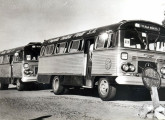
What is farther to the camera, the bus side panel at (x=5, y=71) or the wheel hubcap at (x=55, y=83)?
the bus side panel at (x=5, y=71)

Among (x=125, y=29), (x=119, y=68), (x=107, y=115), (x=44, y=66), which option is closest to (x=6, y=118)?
(x=107, y=115)

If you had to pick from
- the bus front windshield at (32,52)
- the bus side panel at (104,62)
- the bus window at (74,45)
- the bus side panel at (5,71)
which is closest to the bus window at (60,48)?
the bus window at (74,45)

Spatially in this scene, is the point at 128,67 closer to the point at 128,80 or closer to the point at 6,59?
the point at 128,80

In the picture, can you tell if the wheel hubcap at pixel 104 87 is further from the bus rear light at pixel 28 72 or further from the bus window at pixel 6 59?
the bus window at pixel 6 59

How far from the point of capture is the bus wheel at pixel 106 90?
10164 millimetres

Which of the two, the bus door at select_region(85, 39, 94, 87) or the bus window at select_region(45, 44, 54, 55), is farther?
the bus window at select_region(45, 44, 54, 55)

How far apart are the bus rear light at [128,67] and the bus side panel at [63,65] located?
8.22ft

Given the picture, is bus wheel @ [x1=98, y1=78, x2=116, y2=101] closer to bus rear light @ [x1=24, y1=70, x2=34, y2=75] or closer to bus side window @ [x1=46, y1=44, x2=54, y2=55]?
bus side window @ [x1=46, y1=44, x2=54, y2=55]

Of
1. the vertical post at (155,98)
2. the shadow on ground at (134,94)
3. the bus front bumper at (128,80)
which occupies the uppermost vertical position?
the bus front bumper at (128,80)

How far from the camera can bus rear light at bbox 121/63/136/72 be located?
9812mm

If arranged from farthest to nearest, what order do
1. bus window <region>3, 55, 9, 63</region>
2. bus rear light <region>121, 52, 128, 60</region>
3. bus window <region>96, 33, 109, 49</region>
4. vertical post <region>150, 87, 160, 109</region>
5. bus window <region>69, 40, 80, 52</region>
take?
bus window <region>3, 55, 9, 63</region>
bus window <region>69, 40, 80, 52</region>
bus window <region>96, 33, 109, 49</region>
bus rear light <region>121, 52, 128, 60</region>
vertical post <region>150, 87, 160, 109</region>

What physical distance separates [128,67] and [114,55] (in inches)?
23.6

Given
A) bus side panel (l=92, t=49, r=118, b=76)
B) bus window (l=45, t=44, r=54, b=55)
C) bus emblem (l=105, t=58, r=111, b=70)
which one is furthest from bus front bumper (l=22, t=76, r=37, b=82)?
bus emblem (l=105, t=58, r=111, b=70)

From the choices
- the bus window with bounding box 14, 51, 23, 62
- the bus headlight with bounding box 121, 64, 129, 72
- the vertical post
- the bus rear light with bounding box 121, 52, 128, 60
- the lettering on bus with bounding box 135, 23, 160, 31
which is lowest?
the vertical post
